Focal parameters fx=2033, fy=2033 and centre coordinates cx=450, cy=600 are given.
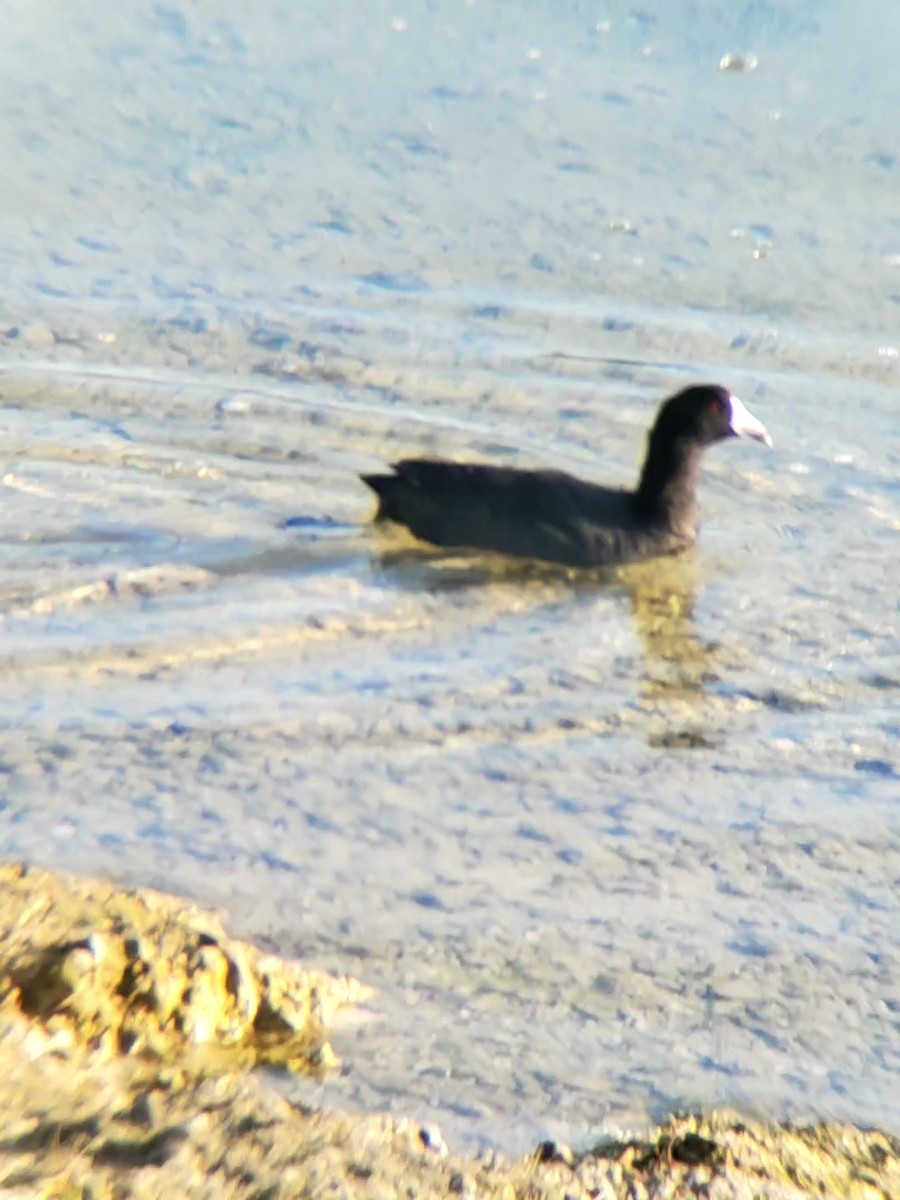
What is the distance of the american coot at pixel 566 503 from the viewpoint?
6.64 meters

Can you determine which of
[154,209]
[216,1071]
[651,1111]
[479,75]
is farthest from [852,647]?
[479,75]

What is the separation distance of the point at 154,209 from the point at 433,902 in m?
5.48

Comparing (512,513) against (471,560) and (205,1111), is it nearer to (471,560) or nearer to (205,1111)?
(471,560)

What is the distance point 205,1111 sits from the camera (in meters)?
2.84

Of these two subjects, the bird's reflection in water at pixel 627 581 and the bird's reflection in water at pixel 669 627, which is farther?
the bird's reflection in water at pixel 627 581

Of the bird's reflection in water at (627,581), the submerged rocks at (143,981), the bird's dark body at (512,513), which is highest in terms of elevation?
the submerged rocks at (143,981)

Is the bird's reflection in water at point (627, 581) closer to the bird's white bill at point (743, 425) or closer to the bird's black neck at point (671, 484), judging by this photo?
the bird's black neck at point (671, 484)

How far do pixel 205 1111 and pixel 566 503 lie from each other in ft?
13.3

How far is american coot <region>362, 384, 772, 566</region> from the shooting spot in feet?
21.8

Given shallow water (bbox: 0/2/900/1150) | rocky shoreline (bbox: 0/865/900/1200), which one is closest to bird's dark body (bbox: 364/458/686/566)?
shallow water (bbox: 0/2/900/1150)

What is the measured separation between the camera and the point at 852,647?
19.3ft

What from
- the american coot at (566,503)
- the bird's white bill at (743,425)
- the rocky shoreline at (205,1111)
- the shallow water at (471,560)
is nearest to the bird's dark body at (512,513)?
the american coot at (566,503)

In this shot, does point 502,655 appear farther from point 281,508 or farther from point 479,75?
point 479,75

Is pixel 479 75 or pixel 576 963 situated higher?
pixel 479 75
